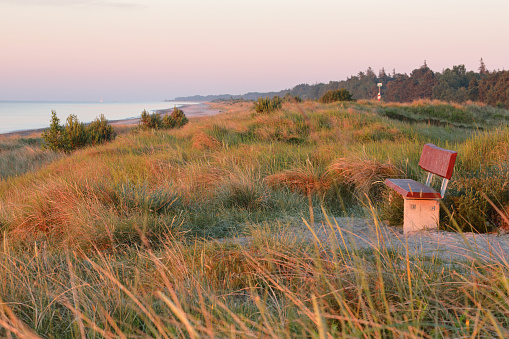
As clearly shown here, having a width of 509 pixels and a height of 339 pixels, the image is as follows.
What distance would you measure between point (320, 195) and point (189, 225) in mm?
2361

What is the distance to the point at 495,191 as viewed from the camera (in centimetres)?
475

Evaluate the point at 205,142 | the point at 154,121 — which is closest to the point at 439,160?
the point at 205,142

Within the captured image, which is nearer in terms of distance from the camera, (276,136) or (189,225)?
(189,225)

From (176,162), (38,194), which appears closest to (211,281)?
(38,194)

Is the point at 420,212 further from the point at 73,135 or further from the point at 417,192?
the point at 73,135

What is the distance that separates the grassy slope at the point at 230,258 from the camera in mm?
2039

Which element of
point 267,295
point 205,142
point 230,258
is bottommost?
point 267,295

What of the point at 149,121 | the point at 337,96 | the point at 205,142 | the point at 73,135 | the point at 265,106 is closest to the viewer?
the point at 205,142

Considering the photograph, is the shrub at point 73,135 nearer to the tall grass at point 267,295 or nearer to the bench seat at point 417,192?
the tall grass at point 267,295

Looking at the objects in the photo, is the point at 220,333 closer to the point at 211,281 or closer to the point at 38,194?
the point at 211,281

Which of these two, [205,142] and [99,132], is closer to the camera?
[205,142]

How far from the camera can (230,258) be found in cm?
323

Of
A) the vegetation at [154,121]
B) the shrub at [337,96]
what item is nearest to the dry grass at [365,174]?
the vegetation at [154,121]

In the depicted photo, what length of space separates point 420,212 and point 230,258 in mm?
2293
